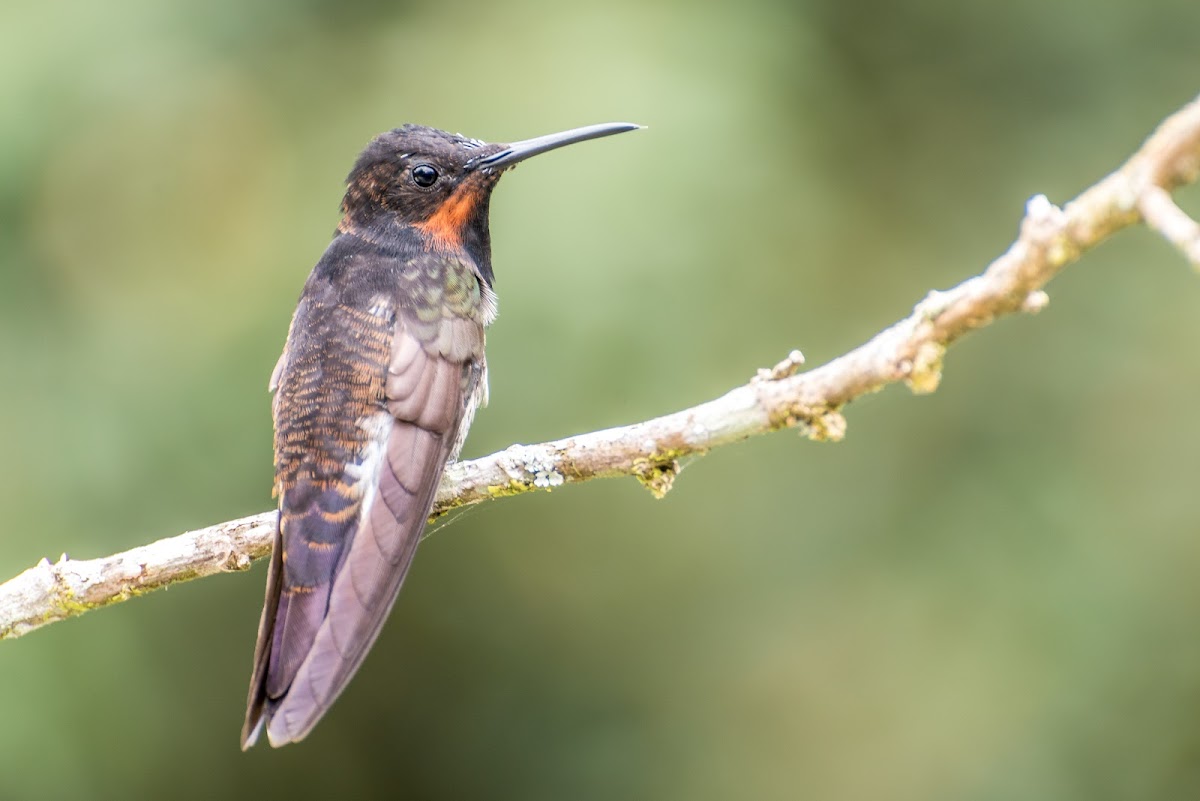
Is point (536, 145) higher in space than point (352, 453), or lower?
higher

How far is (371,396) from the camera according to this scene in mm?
3506

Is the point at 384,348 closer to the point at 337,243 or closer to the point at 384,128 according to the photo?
the point at 337,243

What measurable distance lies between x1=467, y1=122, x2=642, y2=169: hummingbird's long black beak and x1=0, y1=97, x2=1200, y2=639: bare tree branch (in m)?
1.15

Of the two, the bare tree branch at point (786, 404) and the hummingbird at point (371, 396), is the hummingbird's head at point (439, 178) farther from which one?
the bare tree branch at point (786, 404)

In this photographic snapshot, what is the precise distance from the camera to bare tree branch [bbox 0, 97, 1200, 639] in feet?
6.26

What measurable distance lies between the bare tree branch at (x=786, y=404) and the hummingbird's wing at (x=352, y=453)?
11 cm

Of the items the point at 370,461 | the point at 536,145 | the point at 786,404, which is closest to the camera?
the point at 786,404

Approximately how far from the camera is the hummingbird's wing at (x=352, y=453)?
3.01m

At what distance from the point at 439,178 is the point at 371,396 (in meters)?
0.91

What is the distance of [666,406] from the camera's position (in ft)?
14.6

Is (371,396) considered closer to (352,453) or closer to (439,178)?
(352,453)

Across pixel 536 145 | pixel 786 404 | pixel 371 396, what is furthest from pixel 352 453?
pixel 786 404

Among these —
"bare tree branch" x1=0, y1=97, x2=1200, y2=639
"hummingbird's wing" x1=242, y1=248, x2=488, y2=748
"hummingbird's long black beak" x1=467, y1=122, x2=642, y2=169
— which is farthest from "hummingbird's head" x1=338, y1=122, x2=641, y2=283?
"bare tree branch" x1=0, y1=97, x2=1200, y2=639

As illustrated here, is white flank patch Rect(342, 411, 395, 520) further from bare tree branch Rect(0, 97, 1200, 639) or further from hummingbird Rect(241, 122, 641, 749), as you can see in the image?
bare tree branch Rect(0, 97, 1200, 639)
